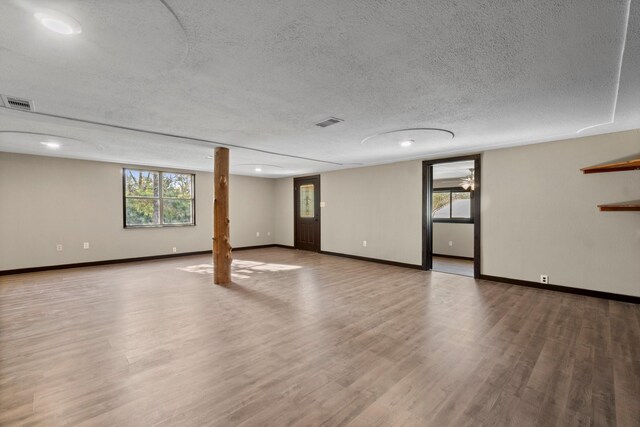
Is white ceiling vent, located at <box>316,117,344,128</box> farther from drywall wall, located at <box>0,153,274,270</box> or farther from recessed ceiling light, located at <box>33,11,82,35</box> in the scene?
drywall wall, located at <box>0,153,274,270</box>

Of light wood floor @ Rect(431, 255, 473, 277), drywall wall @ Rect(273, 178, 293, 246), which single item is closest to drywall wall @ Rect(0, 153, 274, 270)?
drywall wall @ Rect(273, 178, 293, 246)

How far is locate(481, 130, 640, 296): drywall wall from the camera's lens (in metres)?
3.83

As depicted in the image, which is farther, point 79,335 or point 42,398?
point 79,335

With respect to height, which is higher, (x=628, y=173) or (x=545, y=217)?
(x=628, y=173)

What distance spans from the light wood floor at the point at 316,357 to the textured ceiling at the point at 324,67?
91.0 inches

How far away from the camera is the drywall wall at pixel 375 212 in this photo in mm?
6117

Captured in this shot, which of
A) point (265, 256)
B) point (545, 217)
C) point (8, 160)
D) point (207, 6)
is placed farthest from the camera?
point (265, 256)

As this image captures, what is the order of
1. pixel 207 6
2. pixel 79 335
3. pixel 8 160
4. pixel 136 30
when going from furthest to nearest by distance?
pixel 8 160
pixel 79 335
pixel 136 30
pixel 207 6

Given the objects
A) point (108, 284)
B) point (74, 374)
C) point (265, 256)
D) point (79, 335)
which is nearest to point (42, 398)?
point (74, 374)

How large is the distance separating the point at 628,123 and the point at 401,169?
3.46m

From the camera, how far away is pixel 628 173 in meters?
3.80

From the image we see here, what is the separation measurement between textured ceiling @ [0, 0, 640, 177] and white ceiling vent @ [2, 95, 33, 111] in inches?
3.3

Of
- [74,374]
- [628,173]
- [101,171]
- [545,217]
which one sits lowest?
[74,374]

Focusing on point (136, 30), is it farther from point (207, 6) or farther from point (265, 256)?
point (265, 256)
